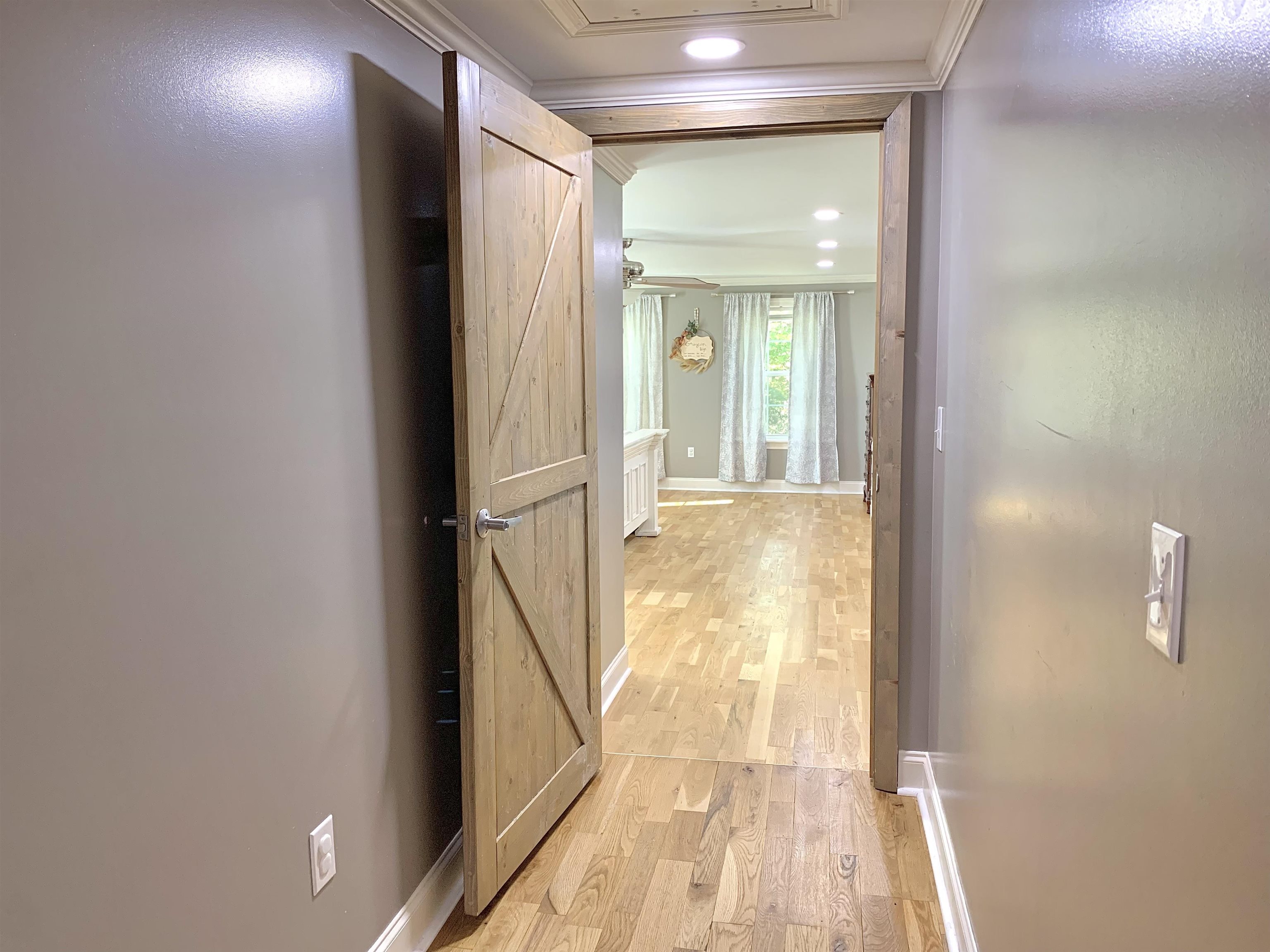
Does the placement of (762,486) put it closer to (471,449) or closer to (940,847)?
(940,847)

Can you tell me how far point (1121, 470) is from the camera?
997mm

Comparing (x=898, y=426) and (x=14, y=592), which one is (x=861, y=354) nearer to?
(x=898, y=426)

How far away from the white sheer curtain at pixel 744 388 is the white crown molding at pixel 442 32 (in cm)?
707

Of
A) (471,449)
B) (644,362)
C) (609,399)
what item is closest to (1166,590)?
(471,449)

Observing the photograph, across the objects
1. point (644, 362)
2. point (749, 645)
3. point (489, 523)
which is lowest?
point (749, 645)

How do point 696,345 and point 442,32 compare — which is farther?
point 696,345

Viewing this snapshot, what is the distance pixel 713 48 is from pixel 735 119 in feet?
0.87

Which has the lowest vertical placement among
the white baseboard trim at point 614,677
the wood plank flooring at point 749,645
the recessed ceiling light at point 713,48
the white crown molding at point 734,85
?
the wood plank flooring at point 749,645

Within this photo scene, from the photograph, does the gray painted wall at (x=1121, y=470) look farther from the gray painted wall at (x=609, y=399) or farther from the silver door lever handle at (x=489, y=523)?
the gray painted wall at (x=609, y=399)

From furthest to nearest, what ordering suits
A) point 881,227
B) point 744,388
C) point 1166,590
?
1. point 744,388
2. point 881,227
3. point 1166,590

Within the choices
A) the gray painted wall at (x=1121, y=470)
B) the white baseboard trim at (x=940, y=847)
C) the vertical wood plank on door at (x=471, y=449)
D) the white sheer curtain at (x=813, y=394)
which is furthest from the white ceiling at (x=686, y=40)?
the white sheer curtain at (x=813, y=394)

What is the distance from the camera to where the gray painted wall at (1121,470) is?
2.31 feet

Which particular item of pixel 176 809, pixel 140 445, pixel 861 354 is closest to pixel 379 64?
pixel 140 445

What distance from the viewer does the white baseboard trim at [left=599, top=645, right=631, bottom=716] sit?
3.53 metres
